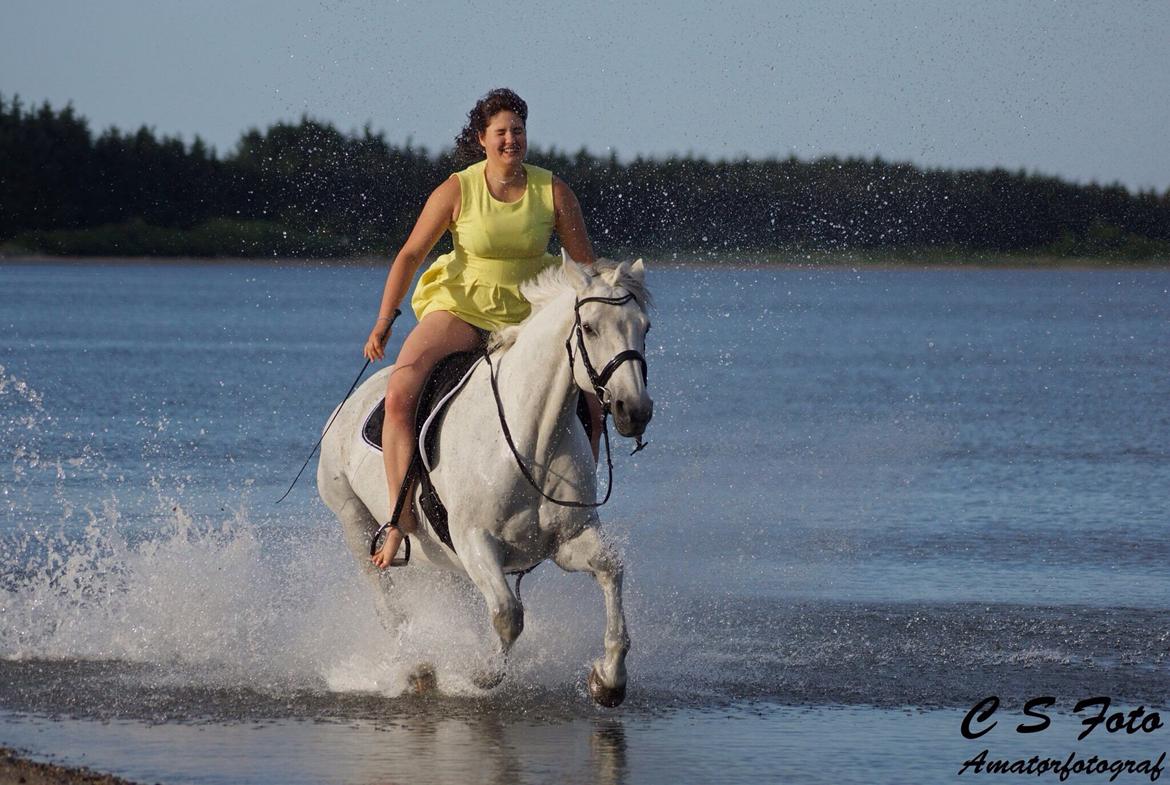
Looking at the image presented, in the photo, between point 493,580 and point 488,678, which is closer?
Result: point 493,580

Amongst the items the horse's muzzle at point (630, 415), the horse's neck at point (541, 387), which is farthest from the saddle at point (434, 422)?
the horse's muzzle at point (630, 415)

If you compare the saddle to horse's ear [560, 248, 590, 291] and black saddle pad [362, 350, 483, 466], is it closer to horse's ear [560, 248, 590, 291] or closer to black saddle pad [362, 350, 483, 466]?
black saddle pad [362, 350, 483, 466]

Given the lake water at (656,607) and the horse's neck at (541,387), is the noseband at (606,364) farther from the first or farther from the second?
the lake water at (656,607)

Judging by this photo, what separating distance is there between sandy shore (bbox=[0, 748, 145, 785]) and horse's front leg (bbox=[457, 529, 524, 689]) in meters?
1.84

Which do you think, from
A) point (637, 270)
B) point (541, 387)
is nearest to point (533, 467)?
point (541, 387)

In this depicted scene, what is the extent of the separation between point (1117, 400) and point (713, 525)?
1732 centimetres

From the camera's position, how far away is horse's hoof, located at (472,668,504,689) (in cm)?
844

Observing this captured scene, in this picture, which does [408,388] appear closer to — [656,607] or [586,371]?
[586,371]

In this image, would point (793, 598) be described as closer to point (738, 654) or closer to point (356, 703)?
point (738, 654)

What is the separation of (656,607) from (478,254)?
319 cm

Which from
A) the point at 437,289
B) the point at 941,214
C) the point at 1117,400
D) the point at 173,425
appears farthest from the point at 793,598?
the point at 941,214

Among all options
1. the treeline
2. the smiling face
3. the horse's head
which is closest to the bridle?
the horse's head

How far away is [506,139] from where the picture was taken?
8.55 m

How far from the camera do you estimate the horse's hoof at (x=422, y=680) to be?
8.82 metres
